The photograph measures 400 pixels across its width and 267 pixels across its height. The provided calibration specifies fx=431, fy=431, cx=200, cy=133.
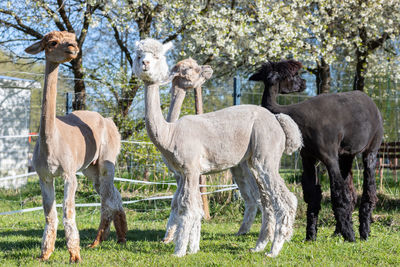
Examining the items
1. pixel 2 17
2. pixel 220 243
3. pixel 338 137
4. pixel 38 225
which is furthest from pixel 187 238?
pixel 2 17

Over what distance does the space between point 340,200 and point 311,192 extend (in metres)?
0.35

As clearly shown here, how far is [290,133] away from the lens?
184 inches

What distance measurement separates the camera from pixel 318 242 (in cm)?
509

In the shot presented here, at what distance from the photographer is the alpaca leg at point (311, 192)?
513 centimetres

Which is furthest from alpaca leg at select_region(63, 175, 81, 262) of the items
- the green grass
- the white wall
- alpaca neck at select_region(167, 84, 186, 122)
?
the white wall

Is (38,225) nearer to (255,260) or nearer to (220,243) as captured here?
(220,243)

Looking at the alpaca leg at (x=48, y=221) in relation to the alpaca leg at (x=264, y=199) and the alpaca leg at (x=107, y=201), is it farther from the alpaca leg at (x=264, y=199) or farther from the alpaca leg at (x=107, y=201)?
the alpaca leg at (x=264, y=199)

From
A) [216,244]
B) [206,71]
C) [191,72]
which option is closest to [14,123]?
[191,72]

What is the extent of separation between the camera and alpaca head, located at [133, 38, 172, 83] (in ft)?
13.3

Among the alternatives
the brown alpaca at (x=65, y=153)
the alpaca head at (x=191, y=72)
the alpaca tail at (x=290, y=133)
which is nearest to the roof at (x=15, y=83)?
the brown alpaca at (x=65, y=153)

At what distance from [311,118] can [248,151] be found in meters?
0.94

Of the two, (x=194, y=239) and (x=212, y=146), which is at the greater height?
(x=212, y=146)

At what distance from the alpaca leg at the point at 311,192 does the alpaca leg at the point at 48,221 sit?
2858 millimetres

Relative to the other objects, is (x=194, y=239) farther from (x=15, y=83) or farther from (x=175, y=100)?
(x=15, y=83)
